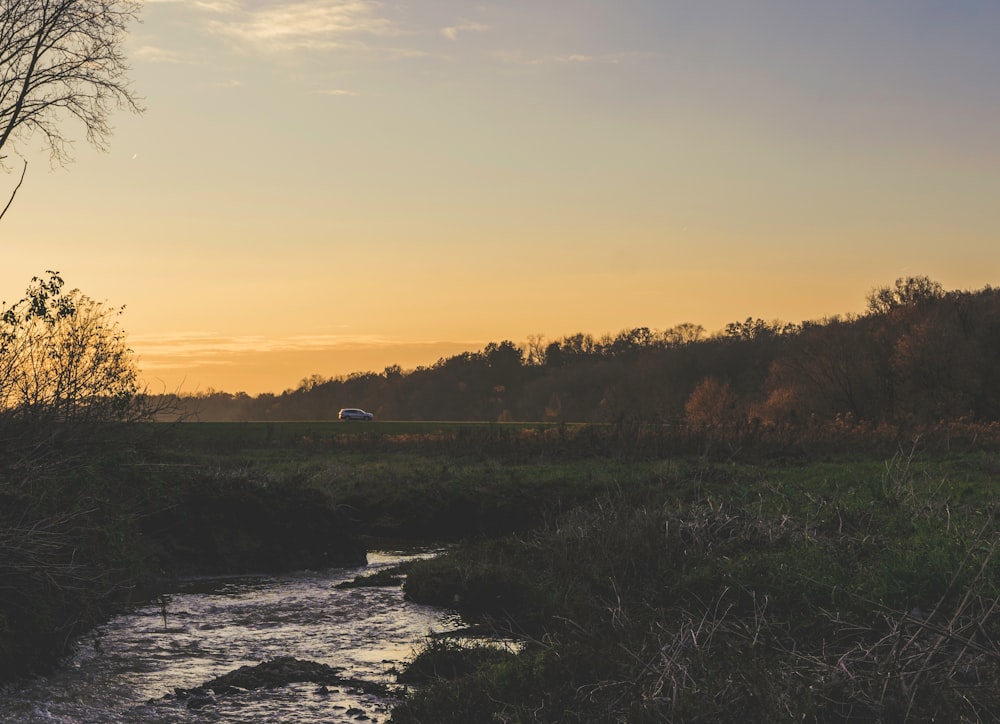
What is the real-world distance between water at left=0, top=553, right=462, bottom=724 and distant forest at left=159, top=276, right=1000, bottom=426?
12.2 ft

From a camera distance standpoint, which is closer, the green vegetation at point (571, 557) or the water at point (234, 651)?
the green vegetation at point (571, 557)

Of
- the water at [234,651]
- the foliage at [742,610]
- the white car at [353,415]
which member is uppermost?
the white car at [353,415]

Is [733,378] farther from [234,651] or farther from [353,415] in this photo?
[234,651]

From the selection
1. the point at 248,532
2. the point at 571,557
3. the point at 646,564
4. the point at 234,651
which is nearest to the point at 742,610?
the point at 646,564

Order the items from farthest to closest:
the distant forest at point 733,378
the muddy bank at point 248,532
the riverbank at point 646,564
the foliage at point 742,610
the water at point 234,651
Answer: the distant forest at point 733,378 → the muddy bank at point 248,532 → the water at point 234,651 → the riverbank at point 646,564 → the foliage at point 742,610

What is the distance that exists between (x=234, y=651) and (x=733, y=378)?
107 m

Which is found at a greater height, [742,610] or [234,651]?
[742,610]

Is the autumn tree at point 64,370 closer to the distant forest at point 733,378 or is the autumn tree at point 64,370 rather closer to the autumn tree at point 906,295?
the distant forest at point 733,378

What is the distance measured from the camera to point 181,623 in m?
14.5

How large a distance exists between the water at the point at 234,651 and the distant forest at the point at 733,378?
372 centimetres

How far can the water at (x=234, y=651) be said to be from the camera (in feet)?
33.2

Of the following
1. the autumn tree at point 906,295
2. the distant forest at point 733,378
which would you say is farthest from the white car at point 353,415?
the autumn tree at point 906,295

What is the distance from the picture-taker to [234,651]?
12.7m

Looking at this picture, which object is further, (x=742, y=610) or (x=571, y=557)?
(x=571, y=557)
